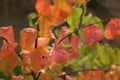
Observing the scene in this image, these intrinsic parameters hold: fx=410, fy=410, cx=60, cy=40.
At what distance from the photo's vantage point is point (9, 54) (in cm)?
69

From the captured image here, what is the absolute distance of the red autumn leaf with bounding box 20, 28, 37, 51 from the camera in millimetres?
672

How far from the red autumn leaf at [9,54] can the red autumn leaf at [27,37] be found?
2cm

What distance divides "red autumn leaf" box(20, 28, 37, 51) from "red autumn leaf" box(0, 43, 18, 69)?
21 mm

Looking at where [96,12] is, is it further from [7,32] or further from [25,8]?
[7,32]

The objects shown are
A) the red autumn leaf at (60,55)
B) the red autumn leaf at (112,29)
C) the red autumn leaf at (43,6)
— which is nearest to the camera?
the red autumn leaf at (43,6)

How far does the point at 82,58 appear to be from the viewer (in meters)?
1.01

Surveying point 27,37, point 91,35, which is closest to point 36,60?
point 27,37

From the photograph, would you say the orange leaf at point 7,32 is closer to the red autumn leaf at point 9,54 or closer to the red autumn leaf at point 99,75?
the red autumn leaf at point 9,54

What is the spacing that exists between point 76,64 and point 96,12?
3793mm

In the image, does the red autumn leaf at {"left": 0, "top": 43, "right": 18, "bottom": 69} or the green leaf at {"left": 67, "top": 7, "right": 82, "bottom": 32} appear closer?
the red autumn leaf at {"left": 0, "top": 43, "right": 18, "bottom": 69}

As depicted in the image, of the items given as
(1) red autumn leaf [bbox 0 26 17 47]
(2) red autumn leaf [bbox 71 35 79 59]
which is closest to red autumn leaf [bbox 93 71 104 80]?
(2) red autumn leaf [bbox 71 35 79 59]

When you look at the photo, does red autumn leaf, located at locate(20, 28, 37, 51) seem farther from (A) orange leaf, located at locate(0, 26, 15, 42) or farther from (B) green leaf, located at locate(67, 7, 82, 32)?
(B) green leaf, located at locate(67, 7, 82, 32)

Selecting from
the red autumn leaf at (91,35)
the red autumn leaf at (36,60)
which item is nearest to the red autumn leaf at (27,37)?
the red autumn leaf at (36,60)

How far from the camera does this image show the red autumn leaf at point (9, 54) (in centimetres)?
69
